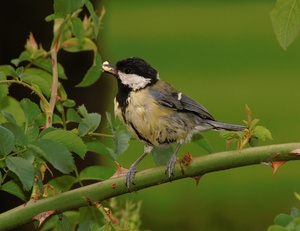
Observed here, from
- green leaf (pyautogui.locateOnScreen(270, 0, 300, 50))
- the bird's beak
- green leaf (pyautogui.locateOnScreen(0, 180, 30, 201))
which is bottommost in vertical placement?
green leaf (pyautogui.locateOnScreen(0, 180, 30, 201))

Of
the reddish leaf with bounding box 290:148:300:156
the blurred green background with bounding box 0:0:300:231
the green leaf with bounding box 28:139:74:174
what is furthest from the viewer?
the blurred green background with bounding box 0:0:300:231

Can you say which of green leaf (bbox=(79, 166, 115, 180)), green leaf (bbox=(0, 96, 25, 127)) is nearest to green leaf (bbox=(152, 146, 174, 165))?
green leaf (bbox=(79, 166, 115, 180))

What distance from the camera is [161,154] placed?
1.81 m

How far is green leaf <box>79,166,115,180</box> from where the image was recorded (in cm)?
165

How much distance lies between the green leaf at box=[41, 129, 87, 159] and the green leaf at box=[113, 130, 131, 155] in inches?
4.5

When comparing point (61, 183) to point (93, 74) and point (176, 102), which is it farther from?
point (176, 102)

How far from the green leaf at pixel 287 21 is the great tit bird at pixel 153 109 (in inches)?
28.7

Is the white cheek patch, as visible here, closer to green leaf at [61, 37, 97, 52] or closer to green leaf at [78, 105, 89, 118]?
green leaf at [61, 37, 97, 52]

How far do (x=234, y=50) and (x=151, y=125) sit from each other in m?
7.35

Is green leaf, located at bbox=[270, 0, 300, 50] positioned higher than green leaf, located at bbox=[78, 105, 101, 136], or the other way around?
green leaf, located at bbox=[270, 0, 300, 50]

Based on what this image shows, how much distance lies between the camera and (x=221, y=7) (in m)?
10.6

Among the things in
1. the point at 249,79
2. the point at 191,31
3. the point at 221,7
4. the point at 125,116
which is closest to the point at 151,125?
the point at 125,116

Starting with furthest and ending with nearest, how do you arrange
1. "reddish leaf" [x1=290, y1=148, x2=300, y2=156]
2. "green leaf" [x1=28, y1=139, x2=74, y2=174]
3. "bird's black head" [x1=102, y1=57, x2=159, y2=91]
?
1. "bird's black head" [x1=102, y1=57, x2=159, y2=91]
2. "green leaf" [x1=28, y1=139, x2=74, y2=174]
3. "reddish leaf" [x1=290, y1=148, x2=300, y2=156]

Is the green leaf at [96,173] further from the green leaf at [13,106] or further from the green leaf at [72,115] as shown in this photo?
the green leaf at [13,106]
